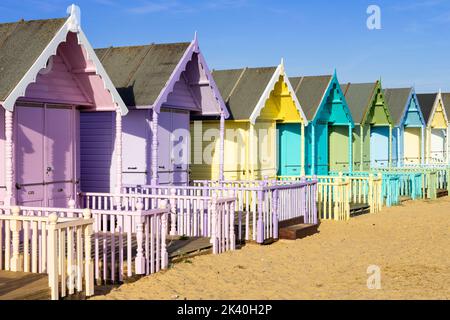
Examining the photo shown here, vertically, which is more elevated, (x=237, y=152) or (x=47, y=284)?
(x=237, y=152)

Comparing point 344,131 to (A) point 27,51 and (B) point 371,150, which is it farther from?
(A) point 27,51

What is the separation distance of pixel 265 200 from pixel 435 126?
24204mm

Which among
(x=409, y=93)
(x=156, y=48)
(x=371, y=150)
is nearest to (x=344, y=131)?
(x=371, y=150)

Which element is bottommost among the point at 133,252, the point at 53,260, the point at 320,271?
the point at 320,271

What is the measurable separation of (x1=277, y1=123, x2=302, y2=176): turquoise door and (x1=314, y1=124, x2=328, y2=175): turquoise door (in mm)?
1394

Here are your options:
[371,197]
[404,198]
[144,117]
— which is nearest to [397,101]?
[404,198]

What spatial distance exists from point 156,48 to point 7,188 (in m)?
6.42

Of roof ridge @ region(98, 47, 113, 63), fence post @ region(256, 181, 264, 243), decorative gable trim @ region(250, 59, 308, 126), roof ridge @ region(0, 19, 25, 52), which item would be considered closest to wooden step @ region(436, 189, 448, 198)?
decorative gable trim @ region(250, 59, 308, 126)

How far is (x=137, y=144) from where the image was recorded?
16.3 metres

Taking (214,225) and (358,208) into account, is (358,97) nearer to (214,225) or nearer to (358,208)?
(358,208)

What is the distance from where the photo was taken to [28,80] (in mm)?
11500

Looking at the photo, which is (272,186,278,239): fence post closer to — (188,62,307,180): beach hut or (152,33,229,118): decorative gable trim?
(152,33,229,118): decorative gable trim
